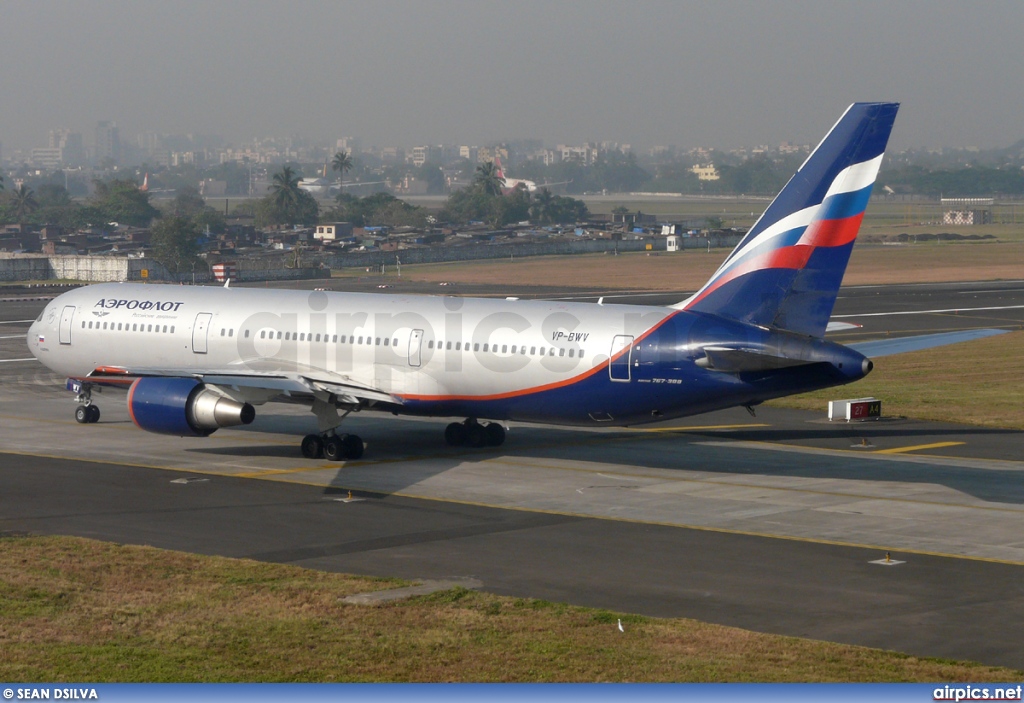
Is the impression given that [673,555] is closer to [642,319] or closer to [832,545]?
[832,545]

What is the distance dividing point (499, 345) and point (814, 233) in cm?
997

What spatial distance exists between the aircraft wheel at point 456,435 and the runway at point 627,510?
0.71 m

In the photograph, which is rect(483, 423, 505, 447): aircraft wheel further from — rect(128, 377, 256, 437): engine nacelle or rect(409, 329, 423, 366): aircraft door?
rect(128, 377, 256, 437): engine nacelle

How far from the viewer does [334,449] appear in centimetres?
4053

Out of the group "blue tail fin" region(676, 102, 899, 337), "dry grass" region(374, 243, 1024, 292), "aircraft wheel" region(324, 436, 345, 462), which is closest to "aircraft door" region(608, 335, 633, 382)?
"blue tail fin" region(676, 102, 899, 337)

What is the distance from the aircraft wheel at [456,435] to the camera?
43.0 meters

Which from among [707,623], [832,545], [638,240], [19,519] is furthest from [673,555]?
[638,240]

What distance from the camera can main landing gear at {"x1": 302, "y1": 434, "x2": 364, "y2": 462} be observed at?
40.6 metres

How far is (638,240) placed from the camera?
7520 inches

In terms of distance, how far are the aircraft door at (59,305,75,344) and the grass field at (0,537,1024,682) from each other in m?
22.7

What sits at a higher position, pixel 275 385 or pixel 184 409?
pixel 275 385
